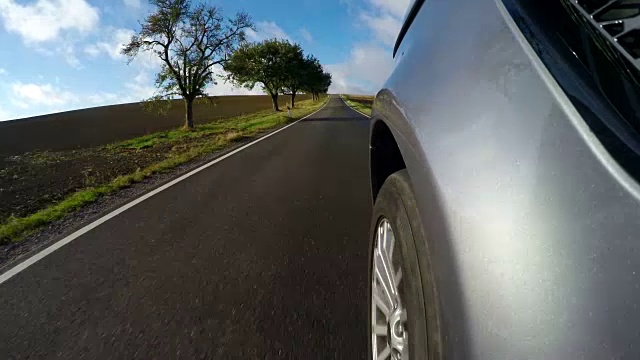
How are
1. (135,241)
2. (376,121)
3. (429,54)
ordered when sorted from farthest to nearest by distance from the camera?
1. (135,241)
2. (376,121)
3. (429,54)

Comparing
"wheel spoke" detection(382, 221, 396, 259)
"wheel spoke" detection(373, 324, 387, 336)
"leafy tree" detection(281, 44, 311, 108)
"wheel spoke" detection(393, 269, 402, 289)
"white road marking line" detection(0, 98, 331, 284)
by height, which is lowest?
"white road marking line" detection(0, 98, 331, 284)

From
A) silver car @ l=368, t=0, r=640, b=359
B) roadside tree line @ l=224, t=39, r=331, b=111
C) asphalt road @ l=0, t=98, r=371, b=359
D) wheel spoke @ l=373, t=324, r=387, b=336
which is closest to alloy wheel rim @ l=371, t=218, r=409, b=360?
wheel spoke @ l=373, t=324, r=387, b=336

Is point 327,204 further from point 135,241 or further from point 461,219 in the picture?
point 461,219

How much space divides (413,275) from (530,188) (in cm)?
49

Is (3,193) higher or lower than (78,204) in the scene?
lower

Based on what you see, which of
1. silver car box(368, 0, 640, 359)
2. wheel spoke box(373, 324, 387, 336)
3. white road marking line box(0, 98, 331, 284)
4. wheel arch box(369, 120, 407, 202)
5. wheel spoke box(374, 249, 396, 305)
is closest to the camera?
silver car box(368, 0, 640, 359)

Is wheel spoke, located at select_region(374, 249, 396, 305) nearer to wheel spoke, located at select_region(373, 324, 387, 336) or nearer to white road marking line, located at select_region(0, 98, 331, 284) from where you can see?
wheel spoke, located at select_region(373, 324, 387, 336)

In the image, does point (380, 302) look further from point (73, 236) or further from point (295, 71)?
point (295, 71)

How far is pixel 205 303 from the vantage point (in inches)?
123

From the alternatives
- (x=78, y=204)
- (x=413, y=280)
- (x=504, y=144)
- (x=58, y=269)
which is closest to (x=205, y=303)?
(x=58, y=269)

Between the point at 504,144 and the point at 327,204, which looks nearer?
the point at 504,144

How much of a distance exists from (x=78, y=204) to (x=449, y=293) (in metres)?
7.63

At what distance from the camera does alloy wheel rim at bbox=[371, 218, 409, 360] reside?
1456 millimetres

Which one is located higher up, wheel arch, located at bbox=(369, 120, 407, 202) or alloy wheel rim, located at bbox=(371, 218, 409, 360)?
wheel arch, located at bbox=(369, 120, 407, 202)
